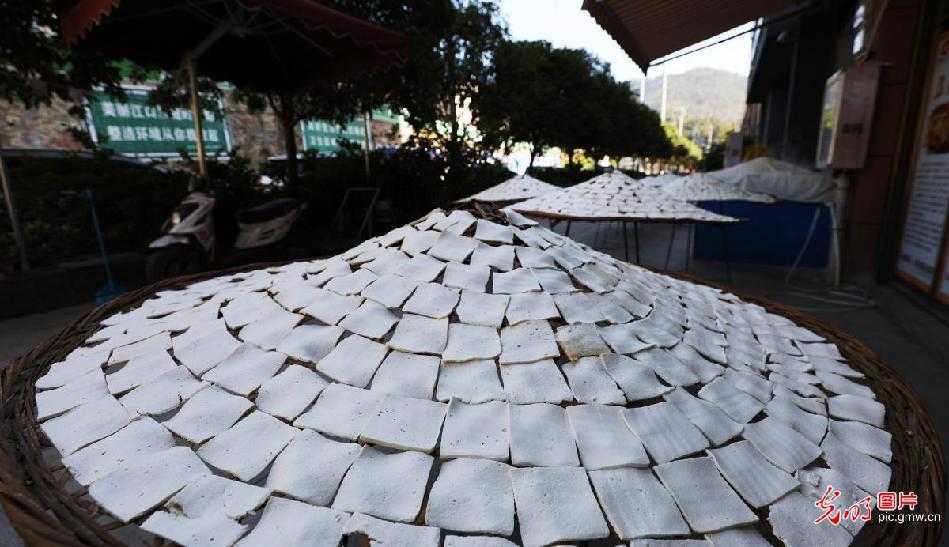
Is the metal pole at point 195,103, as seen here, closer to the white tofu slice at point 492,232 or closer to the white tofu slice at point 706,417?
the white tofu slice at point 492,232

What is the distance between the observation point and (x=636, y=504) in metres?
0.48

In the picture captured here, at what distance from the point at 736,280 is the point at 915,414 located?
13.5 ft

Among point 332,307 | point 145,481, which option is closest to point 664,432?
point 332,307

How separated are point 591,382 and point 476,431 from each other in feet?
0.55

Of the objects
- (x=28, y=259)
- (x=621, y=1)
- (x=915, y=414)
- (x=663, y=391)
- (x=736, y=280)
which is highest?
(x=621, y=1)

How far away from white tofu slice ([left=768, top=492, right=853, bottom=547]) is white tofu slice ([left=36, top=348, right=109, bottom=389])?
→ 967mm

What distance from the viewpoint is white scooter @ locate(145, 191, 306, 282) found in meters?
3.51

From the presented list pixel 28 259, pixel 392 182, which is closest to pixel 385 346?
Result: pixel 28 259

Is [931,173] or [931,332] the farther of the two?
[931,173]

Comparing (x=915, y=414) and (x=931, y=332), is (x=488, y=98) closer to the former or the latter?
(x=931, y=332)

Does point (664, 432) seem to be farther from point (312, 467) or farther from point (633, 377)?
point (312, 467)

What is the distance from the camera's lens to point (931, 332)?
2945mm

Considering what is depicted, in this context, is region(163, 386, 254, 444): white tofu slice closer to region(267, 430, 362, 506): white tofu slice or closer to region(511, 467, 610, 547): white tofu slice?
region(267, 430, 362, 506): white tofu slice

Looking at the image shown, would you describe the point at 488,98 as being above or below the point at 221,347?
above
